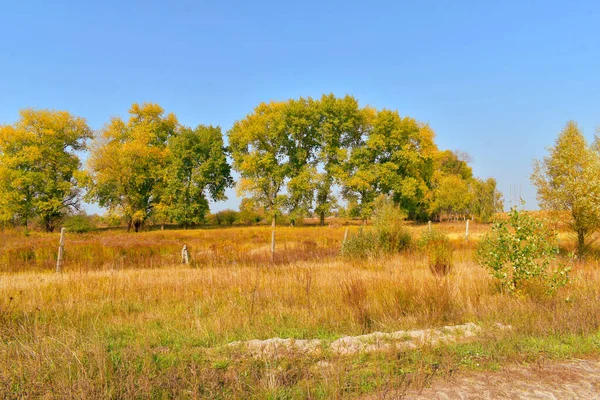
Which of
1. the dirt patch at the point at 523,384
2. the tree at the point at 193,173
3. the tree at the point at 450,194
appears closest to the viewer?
the dirt patch at the point at 523,384

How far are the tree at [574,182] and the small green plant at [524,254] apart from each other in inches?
384

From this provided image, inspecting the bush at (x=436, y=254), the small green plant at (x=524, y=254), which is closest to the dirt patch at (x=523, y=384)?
the small green plant at (x=524, y=254)

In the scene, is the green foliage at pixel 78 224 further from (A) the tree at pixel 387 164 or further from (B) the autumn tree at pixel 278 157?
(A) the tree at pixel 387 164

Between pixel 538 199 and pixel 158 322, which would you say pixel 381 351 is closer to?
pixel 158 322

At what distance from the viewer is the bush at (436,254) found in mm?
11117

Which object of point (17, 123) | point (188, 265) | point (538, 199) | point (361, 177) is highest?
point (17, 123)

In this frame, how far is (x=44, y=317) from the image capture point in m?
6.50

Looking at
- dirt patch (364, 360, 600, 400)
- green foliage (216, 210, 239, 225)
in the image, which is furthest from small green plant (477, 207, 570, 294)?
green foliage (216, 210, 239, 225)

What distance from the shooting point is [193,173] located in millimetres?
45625

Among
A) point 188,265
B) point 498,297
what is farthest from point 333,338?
point 188,265

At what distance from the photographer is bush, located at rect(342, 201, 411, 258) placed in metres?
16.5

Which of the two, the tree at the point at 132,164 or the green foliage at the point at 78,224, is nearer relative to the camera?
the green foliage at the point at 78,224

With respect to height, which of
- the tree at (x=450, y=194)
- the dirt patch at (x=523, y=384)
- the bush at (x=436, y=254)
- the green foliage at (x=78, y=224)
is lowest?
the dirt patch at (x=523, y=384)

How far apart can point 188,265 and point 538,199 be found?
17.5 m
